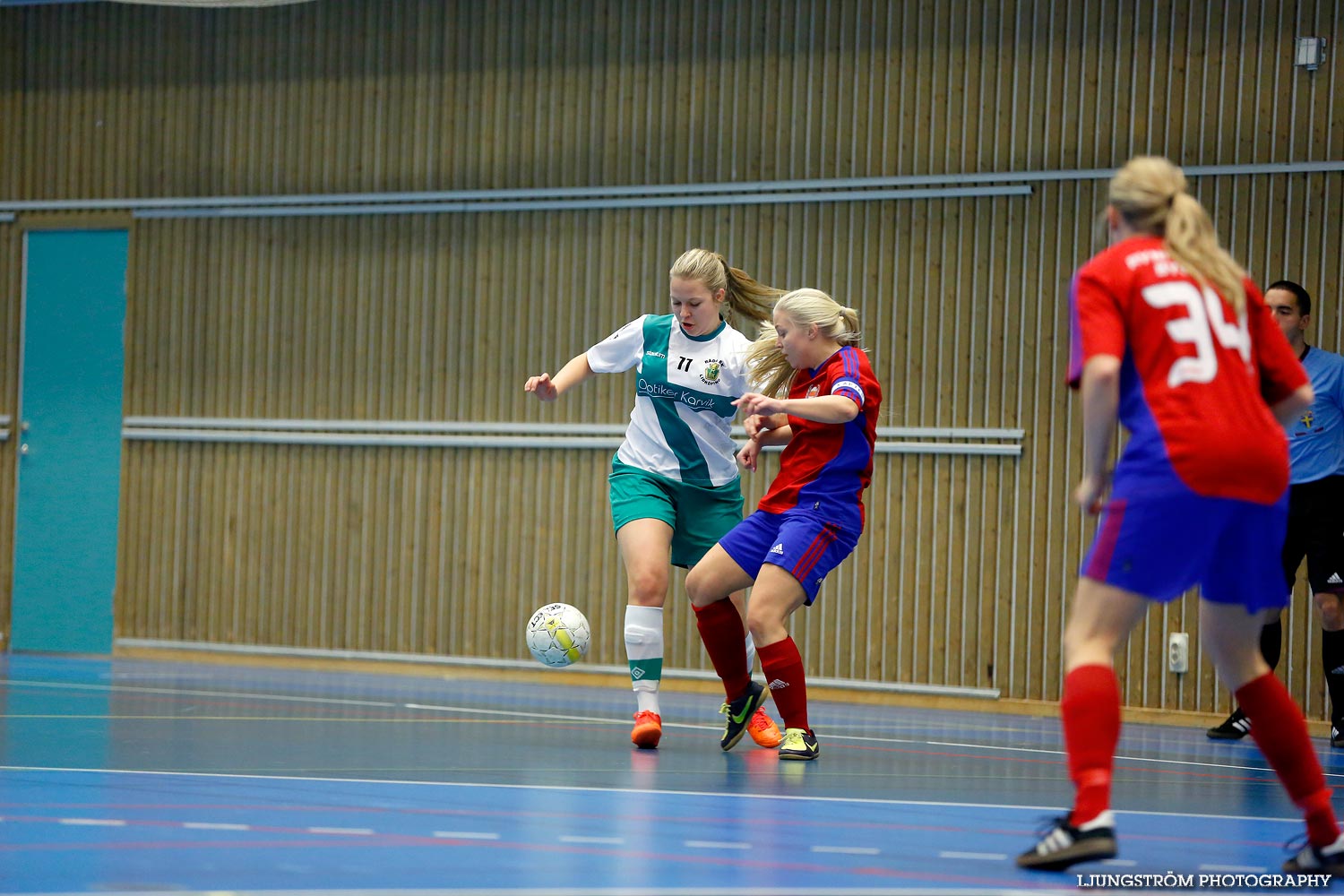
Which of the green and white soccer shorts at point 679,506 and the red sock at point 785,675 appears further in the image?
the green and white soccer shorts at point 679,506

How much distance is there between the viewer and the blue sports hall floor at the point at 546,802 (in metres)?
3.04

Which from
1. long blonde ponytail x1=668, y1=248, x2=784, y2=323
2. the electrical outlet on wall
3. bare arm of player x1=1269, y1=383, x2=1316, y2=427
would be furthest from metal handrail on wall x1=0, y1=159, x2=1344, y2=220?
bare arm of player x1=1269, y1=383, x2=1316, y2=427

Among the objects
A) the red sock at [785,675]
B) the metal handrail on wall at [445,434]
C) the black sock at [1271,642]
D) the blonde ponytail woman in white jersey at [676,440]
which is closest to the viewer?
the red sock at [785,675]

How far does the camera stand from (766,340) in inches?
211

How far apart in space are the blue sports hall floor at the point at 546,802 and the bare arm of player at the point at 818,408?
3.68 ft

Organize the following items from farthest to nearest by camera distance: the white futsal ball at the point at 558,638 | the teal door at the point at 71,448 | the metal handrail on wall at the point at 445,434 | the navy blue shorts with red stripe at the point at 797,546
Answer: the teal door at the point at 71,448
the metal handrail on wall at the point at 445,434
the white futsal ball at the point at 558,638
the navy blue shorts with red stripe at the point at 797,546

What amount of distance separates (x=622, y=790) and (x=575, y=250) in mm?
5169

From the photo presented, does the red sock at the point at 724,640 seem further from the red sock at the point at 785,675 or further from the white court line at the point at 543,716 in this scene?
the white court line at the point at 543,716

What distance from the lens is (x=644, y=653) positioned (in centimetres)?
555

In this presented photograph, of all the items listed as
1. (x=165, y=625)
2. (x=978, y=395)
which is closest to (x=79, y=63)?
(x=165, y=625)

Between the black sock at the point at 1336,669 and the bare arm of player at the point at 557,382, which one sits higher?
the bare arm of player at the point at 557,382

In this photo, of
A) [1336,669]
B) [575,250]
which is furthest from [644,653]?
[575,250]

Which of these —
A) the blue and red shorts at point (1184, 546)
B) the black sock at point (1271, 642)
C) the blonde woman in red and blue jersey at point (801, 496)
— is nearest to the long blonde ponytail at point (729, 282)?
the blonde woman in red and blue jersey at point (801, 496)

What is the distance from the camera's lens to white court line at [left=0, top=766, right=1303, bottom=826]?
4152 mm
